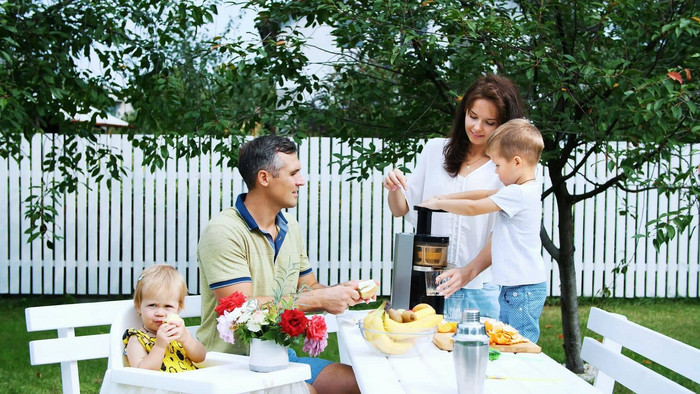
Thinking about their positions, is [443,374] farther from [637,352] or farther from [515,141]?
[515,141]

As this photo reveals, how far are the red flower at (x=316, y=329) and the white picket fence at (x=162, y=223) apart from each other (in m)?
5.34

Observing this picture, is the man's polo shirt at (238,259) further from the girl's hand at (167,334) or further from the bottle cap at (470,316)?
the bottle cap at (470,316)

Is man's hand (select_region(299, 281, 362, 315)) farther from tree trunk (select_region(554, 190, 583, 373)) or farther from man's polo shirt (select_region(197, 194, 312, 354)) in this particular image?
tree trunk (select_region(554, 190, 583, 373))

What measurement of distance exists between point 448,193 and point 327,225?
4.97 m

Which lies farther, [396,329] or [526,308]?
[526,308]

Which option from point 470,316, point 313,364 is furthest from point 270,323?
point 470,316

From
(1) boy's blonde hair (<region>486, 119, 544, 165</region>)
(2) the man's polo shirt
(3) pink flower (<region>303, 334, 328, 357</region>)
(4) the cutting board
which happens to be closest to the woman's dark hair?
(1) boy's blonde hair (<region>486, 119, 544, 165</region>)

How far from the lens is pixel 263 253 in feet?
9.64

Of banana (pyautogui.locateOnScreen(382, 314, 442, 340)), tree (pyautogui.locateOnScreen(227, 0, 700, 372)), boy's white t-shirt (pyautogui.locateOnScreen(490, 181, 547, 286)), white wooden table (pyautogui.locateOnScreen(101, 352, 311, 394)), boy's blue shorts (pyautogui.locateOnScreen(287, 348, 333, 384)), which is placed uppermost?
tree (pyautogui.locateOnScreen(227, 0, 700, 372))

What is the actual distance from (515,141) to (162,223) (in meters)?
5.66

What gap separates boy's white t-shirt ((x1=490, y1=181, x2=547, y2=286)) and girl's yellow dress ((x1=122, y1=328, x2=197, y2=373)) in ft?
3.41

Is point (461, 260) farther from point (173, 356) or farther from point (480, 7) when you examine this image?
point (480, 7)

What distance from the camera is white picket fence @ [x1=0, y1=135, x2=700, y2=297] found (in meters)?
7.78

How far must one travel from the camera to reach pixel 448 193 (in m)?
2.99
